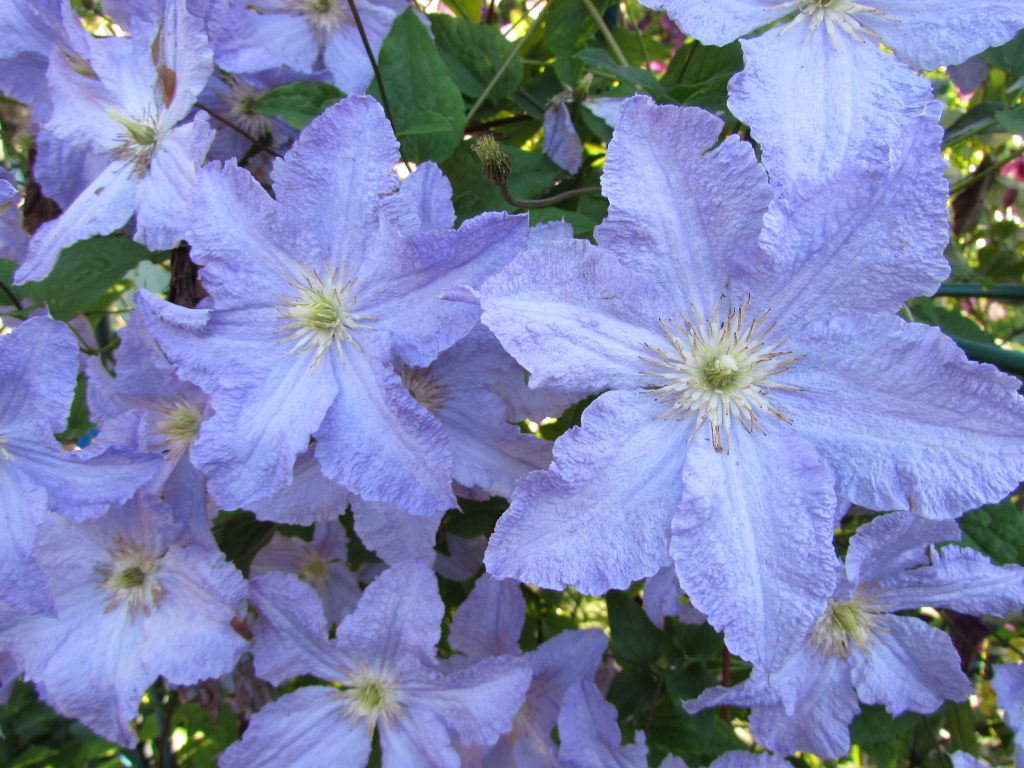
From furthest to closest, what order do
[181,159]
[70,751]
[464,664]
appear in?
[70,751] < [464,664] < [181,159]

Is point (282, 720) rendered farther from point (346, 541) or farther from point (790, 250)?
point (790, 250)

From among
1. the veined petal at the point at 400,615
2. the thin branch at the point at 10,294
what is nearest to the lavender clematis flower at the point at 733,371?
the veined petal at the point at 400,615

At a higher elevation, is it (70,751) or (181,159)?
(181,159)

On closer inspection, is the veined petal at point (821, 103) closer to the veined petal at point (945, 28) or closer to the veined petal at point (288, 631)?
the veined petal at point (945, 28)

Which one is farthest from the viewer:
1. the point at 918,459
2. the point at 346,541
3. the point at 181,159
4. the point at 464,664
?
the point at 346,541

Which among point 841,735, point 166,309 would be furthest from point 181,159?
point 841,735

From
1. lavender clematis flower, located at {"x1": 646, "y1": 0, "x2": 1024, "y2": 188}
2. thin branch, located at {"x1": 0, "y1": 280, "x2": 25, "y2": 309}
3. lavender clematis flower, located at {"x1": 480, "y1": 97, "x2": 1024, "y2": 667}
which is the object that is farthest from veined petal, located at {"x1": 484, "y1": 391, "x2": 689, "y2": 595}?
thin branch, located at {"x1": 0, "y1": 280, "x2": 25, "y2": 309}
